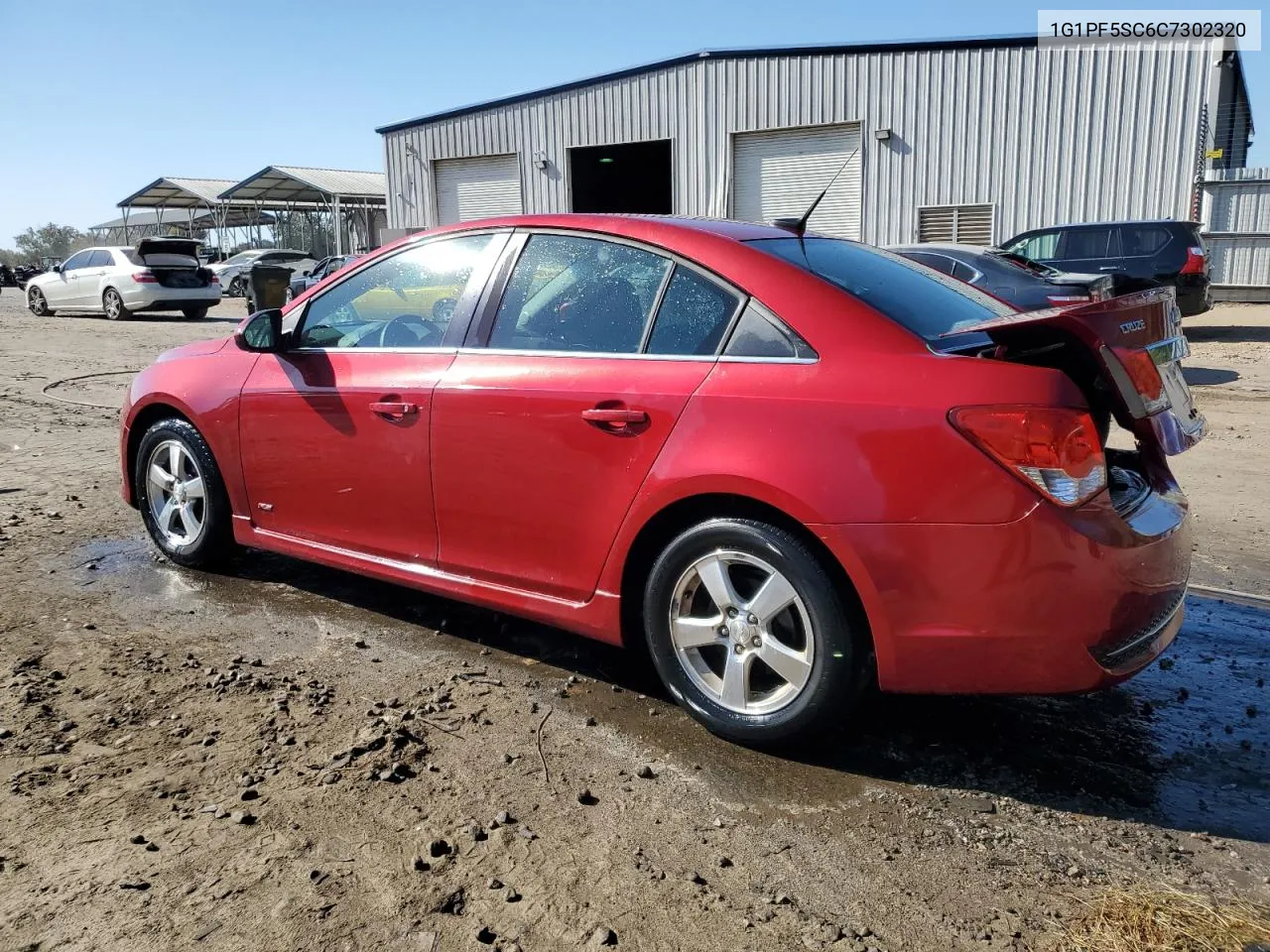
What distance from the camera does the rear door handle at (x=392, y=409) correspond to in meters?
3.78

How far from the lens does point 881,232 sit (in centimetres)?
2167

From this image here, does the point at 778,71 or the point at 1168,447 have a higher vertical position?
the point at 778,71

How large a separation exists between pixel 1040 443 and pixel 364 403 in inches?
96.3

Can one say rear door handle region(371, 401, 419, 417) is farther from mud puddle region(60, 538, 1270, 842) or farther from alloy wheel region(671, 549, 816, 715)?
alloy wheel region(671, 549, 816, 715)

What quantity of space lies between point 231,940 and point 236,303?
100ft

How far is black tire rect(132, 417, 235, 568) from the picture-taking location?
4.63m

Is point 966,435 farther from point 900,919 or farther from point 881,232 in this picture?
point 881,232

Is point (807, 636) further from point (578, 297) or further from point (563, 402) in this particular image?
point (578, 297)

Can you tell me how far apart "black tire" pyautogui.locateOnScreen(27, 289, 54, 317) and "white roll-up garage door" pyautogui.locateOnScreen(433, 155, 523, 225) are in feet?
30.7

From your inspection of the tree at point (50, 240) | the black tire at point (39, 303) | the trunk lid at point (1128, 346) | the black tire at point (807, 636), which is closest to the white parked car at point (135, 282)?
the black tire at point (39, 303)

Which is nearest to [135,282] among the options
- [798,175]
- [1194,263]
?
[798,175]

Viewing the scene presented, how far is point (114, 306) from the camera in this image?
2184 cm

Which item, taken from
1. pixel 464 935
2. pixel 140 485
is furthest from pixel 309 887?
pixel 140 485

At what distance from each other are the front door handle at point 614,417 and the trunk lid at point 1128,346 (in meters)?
0.96
